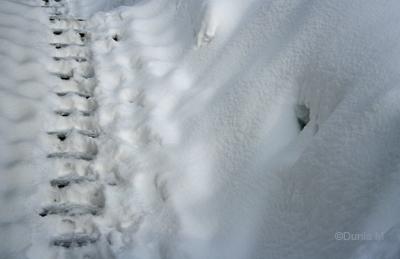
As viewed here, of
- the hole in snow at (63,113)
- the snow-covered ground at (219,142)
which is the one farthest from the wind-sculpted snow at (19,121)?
the hole in snow at (63,113)

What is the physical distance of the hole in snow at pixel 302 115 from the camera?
7.97ft

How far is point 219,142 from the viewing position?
2713 millimetres

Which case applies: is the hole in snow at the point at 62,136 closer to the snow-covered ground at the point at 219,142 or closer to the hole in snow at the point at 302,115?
the snow-covered ground at the point at 219,142

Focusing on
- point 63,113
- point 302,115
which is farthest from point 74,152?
point 302,115

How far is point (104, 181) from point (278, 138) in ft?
3.51

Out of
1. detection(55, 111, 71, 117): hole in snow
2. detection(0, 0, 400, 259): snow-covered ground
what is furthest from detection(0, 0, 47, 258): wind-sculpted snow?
detection(55, 111, 71, 117): hole in snow

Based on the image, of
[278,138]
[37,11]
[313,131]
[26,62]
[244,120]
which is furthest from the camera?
[37,11]

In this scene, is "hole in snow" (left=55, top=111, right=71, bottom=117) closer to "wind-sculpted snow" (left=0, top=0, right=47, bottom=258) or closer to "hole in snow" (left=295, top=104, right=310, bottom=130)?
"wind-sculpted snow" (left=0, top=0, right=47, bottom=258)

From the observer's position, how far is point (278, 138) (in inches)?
95.9

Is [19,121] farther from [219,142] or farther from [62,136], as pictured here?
[219,142]

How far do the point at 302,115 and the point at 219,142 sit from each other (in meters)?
0.54

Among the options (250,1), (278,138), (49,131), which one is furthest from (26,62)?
(278,138)

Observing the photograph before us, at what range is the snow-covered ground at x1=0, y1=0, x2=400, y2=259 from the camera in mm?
1855

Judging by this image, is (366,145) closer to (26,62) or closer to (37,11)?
(26,62)
